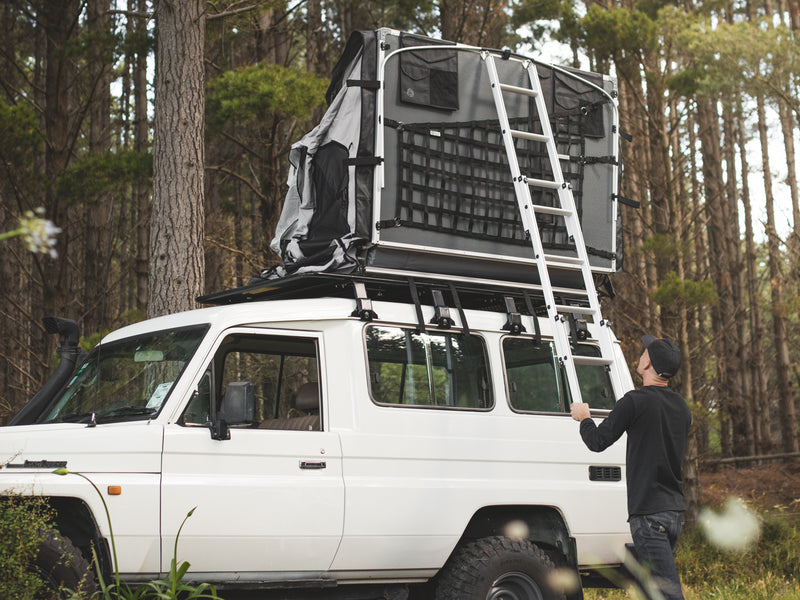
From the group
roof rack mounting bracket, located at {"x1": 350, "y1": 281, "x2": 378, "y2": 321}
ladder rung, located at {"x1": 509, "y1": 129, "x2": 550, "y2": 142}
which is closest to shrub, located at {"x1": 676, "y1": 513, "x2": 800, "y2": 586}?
ladder rung, located at {"x1": 509, "y1": 129, "x2": 550, "y2": 142}

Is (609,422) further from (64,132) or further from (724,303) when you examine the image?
(724,303)

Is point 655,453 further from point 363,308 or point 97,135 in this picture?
point 97,135

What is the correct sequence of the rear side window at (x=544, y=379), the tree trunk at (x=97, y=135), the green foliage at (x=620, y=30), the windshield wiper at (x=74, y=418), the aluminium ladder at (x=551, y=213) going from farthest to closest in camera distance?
the green foliage at (x=620, y=30)
the tree trunk at (x=97, y=135)
the rear side window at (x=544, y=379)
the aluminium ladder at (x=551, y=213)
the windshield wiper at (x=74, y=418)

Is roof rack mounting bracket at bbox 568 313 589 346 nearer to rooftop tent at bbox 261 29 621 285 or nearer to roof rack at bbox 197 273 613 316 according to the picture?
roof rack at bbox 197 273 613 316

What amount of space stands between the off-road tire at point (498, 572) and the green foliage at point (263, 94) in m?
7.38

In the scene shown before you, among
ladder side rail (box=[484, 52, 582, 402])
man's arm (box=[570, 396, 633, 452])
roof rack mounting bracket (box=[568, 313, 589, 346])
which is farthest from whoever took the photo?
roof rack mounting bracket (box=[568, 313, 589, 346])

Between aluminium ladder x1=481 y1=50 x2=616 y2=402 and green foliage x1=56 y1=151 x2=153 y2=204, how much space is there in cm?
646

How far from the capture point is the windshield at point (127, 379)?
5273 millimetres

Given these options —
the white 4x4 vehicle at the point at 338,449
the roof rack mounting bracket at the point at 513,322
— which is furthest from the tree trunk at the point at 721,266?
the white 4x4 vehicle at the point at 338,449

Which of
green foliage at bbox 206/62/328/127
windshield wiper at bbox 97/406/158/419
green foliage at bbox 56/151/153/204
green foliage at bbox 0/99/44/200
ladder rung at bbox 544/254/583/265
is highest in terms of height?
green foliage at bbox 206/62/328/127

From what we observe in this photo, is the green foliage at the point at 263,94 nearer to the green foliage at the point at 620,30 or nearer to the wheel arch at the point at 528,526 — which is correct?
the green foliage at the point at 620,30

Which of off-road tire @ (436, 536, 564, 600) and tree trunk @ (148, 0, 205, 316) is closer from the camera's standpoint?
off-road tire @ (436, 536, 564, 600)

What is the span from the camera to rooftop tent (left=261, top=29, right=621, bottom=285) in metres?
6.29

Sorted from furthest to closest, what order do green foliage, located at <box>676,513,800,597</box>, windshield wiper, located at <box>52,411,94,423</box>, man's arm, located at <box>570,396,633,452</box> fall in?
green foliage, located at <box>676,513,800,597</box>, windshield wiper, located at <box>52,411,94,423</box>, man's arm, located at <box>570,396,633,452</box>
